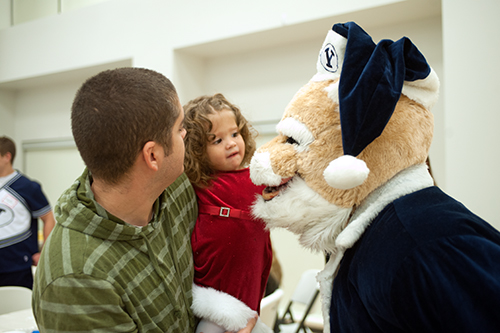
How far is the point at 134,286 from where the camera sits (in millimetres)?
1091

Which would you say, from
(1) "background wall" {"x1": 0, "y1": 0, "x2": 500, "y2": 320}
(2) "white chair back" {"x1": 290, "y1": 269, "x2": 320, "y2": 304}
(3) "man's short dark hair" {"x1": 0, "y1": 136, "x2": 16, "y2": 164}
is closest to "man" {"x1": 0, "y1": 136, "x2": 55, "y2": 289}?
(3) "man's short dark hair" {"x1": 0, "y1": 136, "x2": 16, "y2": 164}

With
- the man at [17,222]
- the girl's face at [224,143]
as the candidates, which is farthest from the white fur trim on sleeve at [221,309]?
the man at [17,222]

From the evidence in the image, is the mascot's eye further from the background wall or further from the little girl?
the background wall

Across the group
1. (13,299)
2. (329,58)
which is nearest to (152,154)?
(329,58)

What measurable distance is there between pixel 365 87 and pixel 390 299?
1.50 feet

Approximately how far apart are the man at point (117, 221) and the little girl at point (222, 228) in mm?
175

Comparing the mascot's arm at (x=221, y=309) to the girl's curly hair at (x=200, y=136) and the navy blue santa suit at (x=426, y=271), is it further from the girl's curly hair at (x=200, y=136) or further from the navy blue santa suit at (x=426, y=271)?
the navy blue santa suit at (x=426, y=271)

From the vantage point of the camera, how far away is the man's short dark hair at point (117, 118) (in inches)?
A: 41.5

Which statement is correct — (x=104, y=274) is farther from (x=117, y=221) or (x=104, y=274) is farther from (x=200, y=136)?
(x=200, y=136)

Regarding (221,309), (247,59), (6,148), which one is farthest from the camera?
(247,59)

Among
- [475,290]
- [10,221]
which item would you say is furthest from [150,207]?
[10,221]

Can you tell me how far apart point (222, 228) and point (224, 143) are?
12.7 inches

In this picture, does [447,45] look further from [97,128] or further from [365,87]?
[97,128]

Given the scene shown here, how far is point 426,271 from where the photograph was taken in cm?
84
